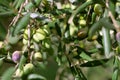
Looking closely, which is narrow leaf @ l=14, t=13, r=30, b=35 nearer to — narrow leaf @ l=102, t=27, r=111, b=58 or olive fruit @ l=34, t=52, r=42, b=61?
olive fruit @ l=34, t=52, r=42, b=61

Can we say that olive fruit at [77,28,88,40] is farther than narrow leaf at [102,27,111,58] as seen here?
Yes

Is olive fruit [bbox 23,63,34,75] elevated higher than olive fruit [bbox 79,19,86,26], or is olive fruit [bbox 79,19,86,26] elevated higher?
olive fruit [bbox 79,19,86,26]

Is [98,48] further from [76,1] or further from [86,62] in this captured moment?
[76,1]

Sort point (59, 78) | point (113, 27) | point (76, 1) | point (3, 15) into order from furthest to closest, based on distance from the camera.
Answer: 1. point (59, 78)
2. point (76, 1)
3. point (3, 15)
4. point (113, 27)

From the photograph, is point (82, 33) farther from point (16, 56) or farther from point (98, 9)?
point (16, 56)

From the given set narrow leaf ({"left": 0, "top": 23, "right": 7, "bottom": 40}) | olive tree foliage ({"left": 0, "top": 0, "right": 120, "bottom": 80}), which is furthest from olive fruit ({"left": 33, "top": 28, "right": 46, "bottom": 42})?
narrow leaf ({"left": 0, "top": 23, "right": 7, "bottom": 40})

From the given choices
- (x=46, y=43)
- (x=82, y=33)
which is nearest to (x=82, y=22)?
(x=82, y=33)

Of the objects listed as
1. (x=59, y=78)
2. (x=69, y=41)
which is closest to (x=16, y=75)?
(x=69, y=41)

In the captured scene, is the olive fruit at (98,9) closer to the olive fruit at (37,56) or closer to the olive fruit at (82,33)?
the olive fruit at (82,33)

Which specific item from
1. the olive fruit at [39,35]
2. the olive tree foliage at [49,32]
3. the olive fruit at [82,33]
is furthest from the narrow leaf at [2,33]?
the olive fruit at [82,33]
